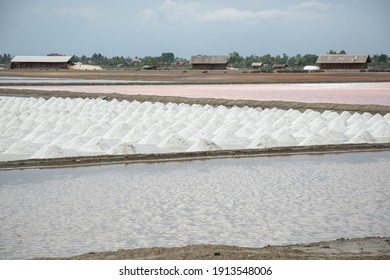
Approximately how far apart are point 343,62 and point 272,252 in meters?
59.2

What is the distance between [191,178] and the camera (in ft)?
25.2

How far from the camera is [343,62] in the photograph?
61438 mm

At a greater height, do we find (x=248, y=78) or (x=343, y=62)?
(x=343, y=62)

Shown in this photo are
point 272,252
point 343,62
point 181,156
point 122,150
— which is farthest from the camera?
point 343,62

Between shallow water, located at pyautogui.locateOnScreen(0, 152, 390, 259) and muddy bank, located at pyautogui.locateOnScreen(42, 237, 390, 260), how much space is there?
1.02 ft

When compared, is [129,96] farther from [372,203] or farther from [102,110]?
[372,203]

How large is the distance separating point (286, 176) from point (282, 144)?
8.52 feet

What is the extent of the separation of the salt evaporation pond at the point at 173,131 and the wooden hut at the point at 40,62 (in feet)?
183

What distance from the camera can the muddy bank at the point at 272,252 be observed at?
4.12m

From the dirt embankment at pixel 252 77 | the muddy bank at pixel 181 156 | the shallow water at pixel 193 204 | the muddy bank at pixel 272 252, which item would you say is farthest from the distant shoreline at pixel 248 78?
the muddy bank at pixel 272 252

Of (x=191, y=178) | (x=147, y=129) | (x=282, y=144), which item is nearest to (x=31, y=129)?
(x=147, y=129)

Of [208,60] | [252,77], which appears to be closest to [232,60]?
[208,60]

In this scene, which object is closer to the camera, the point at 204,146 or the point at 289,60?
the point at 204,146

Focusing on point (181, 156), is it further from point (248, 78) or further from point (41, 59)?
point (41, 59)
